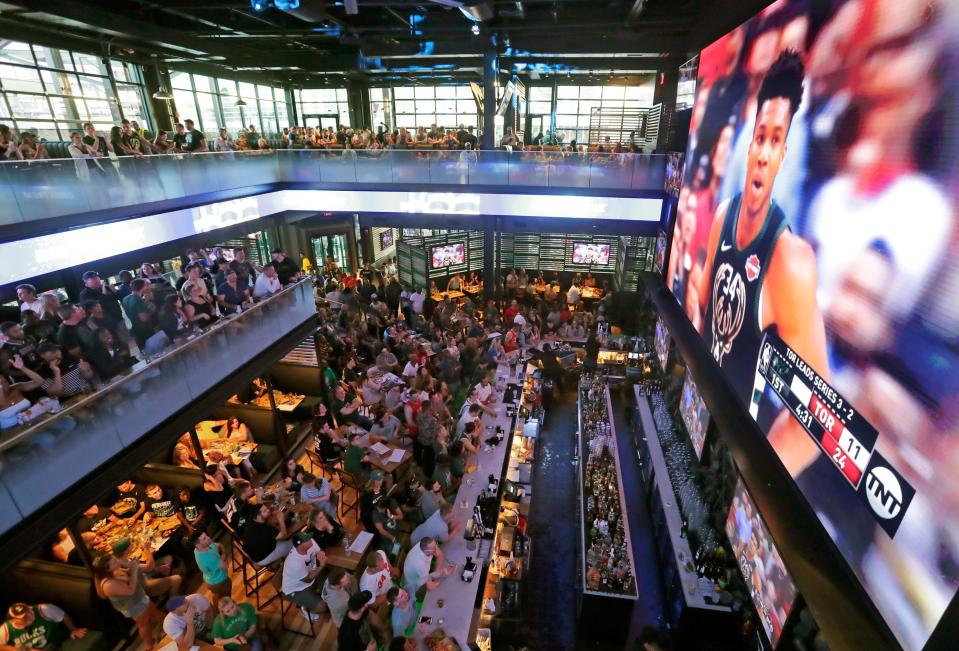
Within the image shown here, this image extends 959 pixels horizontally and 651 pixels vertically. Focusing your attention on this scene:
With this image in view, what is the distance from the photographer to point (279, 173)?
46.5 ft

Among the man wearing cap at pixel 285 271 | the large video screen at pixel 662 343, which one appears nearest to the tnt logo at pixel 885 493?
the large video screen at pixel 662 343

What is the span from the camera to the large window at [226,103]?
1667 cm

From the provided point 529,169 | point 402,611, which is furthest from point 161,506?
point 529,169

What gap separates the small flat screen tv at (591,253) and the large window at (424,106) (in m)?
9.09

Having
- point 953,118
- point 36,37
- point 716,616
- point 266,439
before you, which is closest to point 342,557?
point 266,439

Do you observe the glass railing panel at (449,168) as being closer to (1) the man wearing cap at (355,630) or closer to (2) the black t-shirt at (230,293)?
(2) the black t-shirt at (230,293)

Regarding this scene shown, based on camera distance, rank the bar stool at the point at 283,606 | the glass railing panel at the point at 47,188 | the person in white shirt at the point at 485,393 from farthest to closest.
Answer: the person in white shirt at the point at 485,393
the glass railing panel at the point at 47,188
the bar stool at the point at 283,606

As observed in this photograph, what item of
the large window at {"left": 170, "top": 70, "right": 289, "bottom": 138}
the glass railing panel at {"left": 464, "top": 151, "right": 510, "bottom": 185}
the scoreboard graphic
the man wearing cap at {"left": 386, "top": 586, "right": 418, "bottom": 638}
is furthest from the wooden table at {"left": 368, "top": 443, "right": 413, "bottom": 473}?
the large window at {"left": 170, "top": 70, "right": 289, "bottom": 138}

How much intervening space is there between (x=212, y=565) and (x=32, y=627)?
5.19ft

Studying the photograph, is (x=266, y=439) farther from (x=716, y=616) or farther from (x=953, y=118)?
(x=953, y=118)

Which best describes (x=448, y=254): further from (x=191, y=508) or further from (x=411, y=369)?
(x=191, y=508)

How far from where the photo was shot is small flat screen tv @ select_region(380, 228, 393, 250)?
2056 cm

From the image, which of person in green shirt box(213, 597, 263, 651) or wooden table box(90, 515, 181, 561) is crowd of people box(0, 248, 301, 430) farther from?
person in green shirt box(213, 597, 263, 651)

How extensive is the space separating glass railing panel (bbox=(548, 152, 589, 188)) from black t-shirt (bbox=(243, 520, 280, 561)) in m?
10.8
